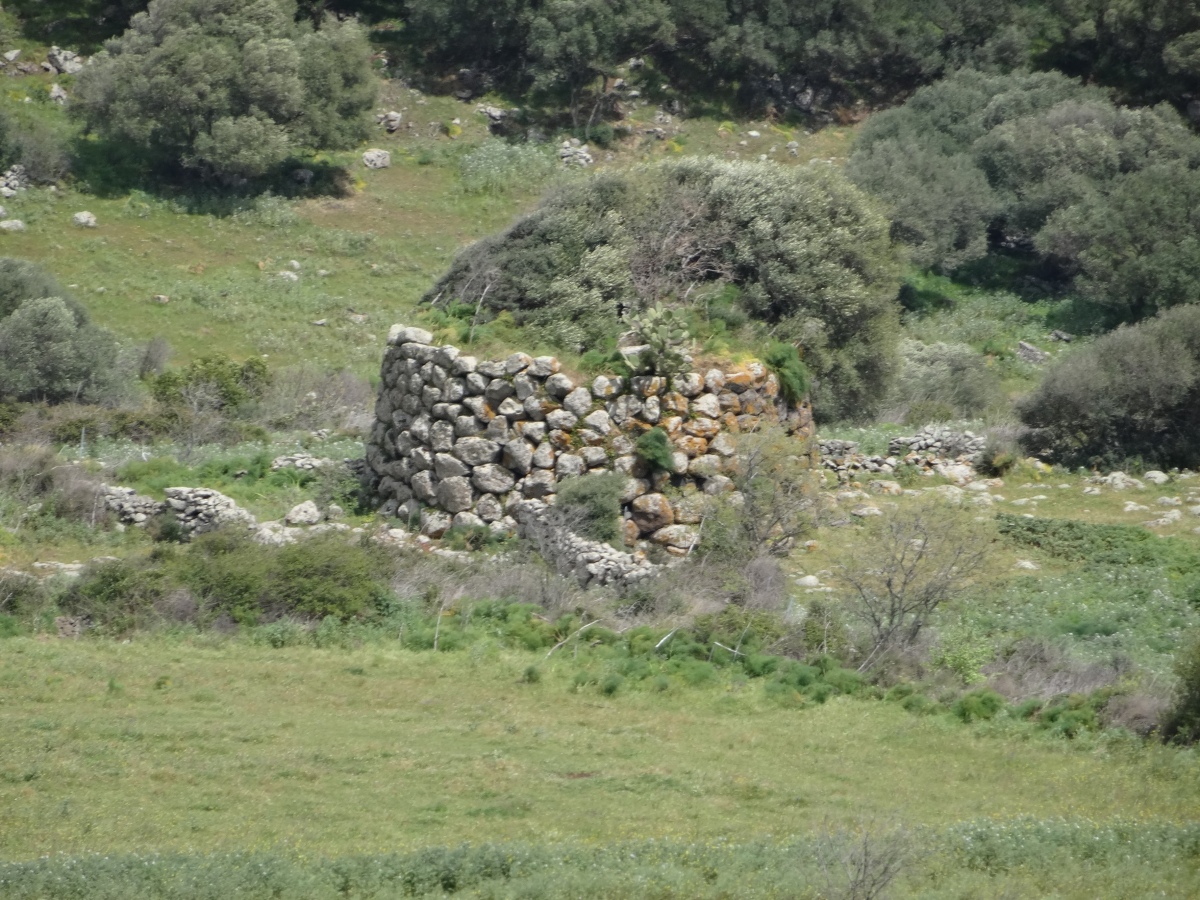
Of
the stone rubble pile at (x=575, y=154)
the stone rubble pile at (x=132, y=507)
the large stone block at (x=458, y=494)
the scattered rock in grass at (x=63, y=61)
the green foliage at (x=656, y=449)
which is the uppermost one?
the scattered rock in grass at (x=63, y=61)

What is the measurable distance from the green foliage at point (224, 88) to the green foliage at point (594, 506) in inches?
1067

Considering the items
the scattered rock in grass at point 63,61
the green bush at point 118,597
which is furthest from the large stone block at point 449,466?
the scattered rock in grass at point 63,61

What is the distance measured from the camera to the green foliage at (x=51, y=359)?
29.6 m

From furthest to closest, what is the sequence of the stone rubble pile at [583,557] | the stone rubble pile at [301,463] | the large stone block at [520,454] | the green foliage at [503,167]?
the green foliage at [503,167] < the stone rubble pile at [301,463] < the large stone block at [520,454] < the stone rubble pile at [583,557]

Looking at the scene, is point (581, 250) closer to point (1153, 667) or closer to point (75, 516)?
point (75, 516)

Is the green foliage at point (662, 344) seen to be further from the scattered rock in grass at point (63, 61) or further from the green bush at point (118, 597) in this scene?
the scattered rock in grass at point (63, 61)

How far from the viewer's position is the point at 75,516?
21.2 meters

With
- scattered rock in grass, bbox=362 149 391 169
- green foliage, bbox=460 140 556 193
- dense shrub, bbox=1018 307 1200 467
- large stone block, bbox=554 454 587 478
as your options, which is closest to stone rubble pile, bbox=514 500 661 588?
large stone block, bbox=554 454 587 478

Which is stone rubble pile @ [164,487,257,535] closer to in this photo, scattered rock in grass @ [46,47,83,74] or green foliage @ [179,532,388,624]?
green foliage @ [179,532,388,624]

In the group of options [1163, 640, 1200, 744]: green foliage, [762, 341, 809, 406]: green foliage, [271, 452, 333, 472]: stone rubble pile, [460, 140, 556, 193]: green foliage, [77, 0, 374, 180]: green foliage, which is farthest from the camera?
[460, 140, 556, 193]: green foliage

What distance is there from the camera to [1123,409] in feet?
87.7

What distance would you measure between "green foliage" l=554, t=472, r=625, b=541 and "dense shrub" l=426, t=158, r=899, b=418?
10.0ft

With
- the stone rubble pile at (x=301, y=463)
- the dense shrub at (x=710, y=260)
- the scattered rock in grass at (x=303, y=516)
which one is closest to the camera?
the scattered rock in grass at (x=303, y=516)

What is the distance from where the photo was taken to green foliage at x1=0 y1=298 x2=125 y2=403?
29.6 meters
